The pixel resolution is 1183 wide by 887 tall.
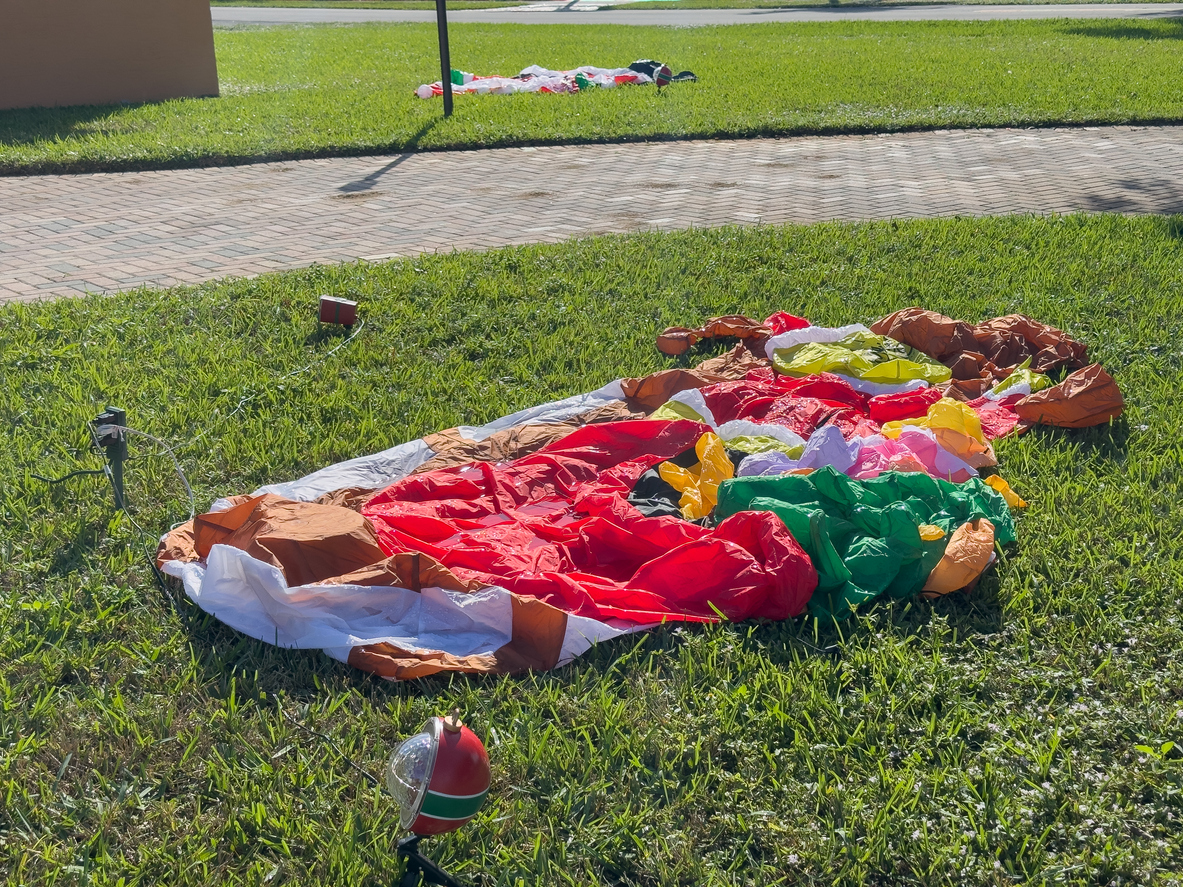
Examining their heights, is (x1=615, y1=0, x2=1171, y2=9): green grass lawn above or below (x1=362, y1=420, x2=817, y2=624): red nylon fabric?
above

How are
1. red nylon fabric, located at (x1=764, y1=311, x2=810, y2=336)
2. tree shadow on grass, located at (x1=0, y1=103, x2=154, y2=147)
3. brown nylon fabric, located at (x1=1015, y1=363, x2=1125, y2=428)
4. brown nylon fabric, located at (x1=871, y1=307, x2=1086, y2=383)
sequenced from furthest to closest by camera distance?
tree shadow on grass, located at (x1=0, y1=103, x2=154, y2=147) < red nylon fabric, located at (x1=764, y1=311, x2=810, y2=336) < brown nylon fabric, located at (x1=871, y1=307, x2=1086, y2=383) < brown nylon fabric, located at (x1=1015, y1=363, x2=1125, y2=428)

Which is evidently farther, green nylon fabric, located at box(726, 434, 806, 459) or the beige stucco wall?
the beige stucco wall

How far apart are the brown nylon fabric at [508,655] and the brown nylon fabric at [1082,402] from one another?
2.59 m

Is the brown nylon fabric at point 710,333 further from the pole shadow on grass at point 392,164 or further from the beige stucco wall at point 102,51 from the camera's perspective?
the beige stucco wall at point 102,51

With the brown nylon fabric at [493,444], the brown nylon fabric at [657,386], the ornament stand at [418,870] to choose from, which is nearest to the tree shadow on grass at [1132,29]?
the brown nylon fabric at [657,386]

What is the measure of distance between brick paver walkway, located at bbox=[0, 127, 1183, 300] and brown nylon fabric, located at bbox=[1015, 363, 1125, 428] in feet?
12.7

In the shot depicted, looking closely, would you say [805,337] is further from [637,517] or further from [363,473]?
[363,473]

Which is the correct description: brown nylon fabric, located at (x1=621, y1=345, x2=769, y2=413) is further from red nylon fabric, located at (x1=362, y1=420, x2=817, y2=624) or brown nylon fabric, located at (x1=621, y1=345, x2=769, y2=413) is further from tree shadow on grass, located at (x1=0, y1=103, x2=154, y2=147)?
tree shadow on grass, located at (x1=0, y1=103, x2=154, y2=147)

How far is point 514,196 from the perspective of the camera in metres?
8.84

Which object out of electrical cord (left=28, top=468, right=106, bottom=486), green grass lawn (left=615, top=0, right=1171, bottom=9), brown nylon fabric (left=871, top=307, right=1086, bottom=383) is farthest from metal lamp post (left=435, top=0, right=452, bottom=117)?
green grass lawn (left=615, top=0, right=1171, bottom=9)

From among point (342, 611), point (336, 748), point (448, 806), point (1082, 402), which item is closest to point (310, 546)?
point (342, 611)

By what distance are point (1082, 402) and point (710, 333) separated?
1.84 meters

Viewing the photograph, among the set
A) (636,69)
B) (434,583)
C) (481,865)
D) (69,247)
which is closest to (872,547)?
(434,583)

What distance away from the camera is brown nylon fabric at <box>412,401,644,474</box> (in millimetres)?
4218
